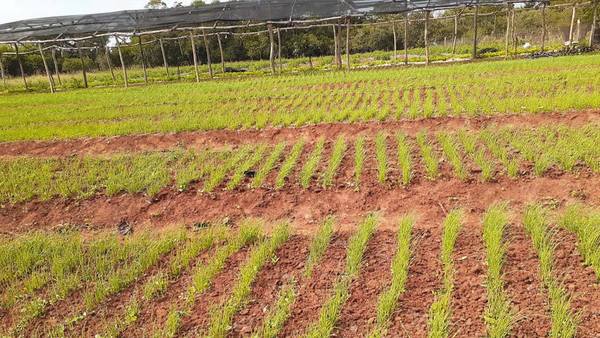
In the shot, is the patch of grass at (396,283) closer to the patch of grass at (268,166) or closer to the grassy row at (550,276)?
the grassy row at (550,276)

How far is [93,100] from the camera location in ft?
41.8

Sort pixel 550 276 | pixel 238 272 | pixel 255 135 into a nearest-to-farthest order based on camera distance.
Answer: pixel 550 276
pixel 238 272
pixel 255 135

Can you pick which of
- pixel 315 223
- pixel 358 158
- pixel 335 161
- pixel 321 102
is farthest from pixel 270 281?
pixel 321 102

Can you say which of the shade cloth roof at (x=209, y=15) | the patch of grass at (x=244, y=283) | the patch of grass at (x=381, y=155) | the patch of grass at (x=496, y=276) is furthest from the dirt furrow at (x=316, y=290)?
the shade cloth roof at (x=209, y=15)

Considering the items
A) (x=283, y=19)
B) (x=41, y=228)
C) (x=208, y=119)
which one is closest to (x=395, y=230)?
(x=41, y=228)

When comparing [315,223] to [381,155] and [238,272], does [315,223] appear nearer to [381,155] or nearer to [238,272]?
[238,272]

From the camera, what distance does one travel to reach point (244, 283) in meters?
2.94

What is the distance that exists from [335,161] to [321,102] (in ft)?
14.7

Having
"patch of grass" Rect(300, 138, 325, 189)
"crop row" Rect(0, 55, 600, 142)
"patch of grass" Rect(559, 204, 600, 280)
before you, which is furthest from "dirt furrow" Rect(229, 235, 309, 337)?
"crop row" Rect(0, 55, 600, 142)

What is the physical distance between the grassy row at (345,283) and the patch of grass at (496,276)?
86 cm

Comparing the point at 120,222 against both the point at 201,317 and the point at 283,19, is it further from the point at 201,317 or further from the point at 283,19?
the point at 283,19

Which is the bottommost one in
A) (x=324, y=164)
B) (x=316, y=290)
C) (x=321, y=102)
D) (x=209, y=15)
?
(x=316, y=290)

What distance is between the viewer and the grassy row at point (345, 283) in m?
2.48

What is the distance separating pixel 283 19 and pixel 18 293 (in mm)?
17057
